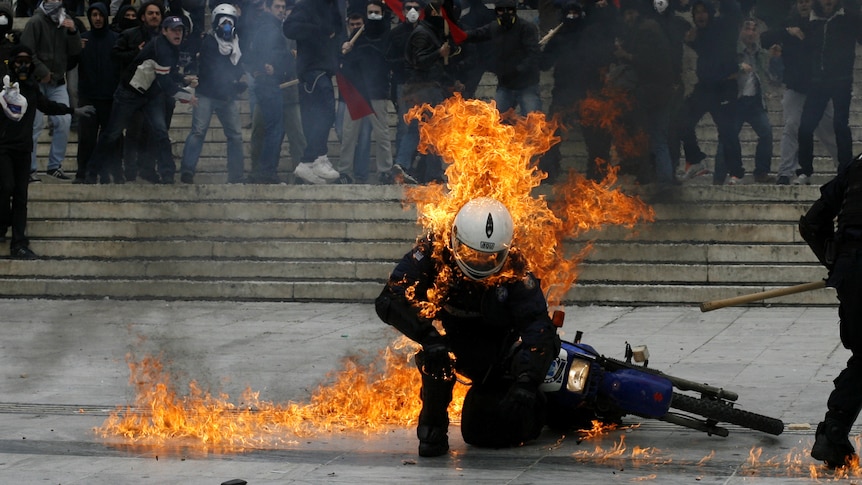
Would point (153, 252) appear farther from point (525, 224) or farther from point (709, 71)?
point (525, 224)

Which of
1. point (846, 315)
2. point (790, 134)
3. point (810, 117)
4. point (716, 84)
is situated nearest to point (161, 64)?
point (716, 84)

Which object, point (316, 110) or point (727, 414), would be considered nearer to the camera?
point (727, 414)

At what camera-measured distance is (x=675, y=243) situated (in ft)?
43.9

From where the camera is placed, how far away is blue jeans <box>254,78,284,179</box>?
1424 centimetres

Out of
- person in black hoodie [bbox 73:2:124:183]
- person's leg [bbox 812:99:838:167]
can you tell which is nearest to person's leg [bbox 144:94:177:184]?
person in black hoodie [bbox 73:2:124:183]

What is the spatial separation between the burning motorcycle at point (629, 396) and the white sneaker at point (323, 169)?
24.2 ft

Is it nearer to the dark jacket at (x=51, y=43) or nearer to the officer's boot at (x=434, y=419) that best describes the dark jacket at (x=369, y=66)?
the dark jacket at (x=51, y=43)

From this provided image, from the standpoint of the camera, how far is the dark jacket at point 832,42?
13.2 meters

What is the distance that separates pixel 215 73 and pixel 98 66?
1954 millimetres

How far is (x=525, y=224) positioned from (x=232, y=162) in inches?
293

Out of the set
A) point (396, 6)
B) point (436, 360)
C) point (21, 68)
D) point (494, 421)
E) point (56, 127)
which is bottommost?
point (494, 421)

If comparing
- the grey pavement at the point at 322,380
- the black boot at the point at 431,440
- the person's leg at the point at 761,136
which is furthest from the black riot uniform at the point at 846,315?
the person's leg at the point at 761,136

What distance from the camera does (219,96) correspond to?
14203 mm

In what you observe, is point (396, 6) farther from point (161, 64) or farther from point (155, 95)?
point (155, 95)
